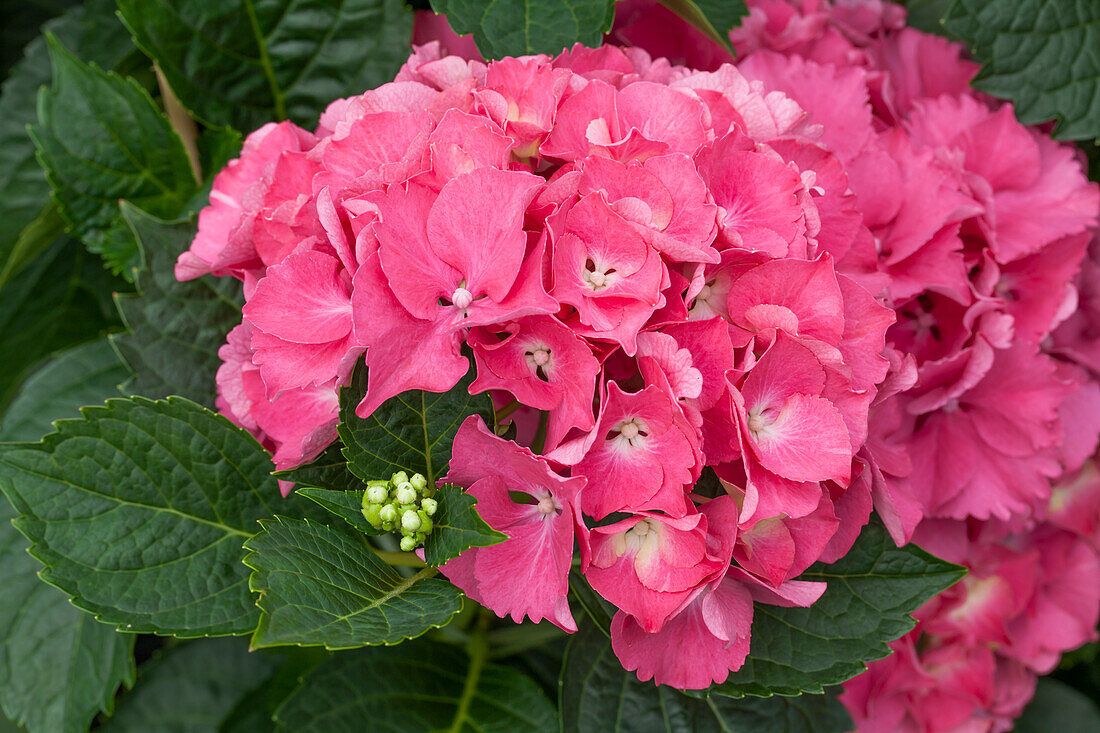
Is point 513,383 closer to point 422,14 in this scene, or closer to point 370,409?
point 370,409

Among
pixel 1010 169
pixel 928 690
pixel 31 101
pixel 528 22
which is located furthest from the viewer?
pixel 31 101

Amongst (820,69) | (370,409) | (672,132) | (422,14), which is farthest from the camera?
(422,14)

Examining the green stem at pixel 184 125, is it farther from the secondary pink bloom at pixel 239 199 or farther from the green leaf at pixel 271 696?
the green leaf at pixel 271 696

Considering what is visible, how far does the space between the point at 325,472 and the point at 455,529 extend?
5.2 inches

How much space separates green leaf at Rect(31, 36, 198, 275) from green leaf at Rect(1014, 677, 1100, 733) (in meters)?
1.32

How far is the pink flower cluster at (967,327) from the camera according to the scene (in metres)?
0.79

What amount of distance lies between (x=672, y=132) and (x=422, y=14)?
0.51m

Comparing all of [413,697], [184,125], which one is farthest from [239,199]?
[413,697]

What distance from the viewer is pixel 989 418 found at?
0.85 metres

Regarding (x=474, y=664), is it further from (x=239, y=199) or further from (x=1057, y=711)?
(x=1057, y=711)

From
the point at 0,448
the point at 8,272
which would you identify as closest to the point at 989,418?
the point at 0,448

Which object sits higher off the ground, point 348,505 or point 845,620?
point 348,505

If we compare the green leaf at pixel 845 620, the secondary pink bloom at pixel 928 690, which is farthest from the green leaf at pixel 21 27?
the secondary pink bloom at pixel 928 690

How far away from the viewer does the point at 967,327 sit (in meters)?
0.79
